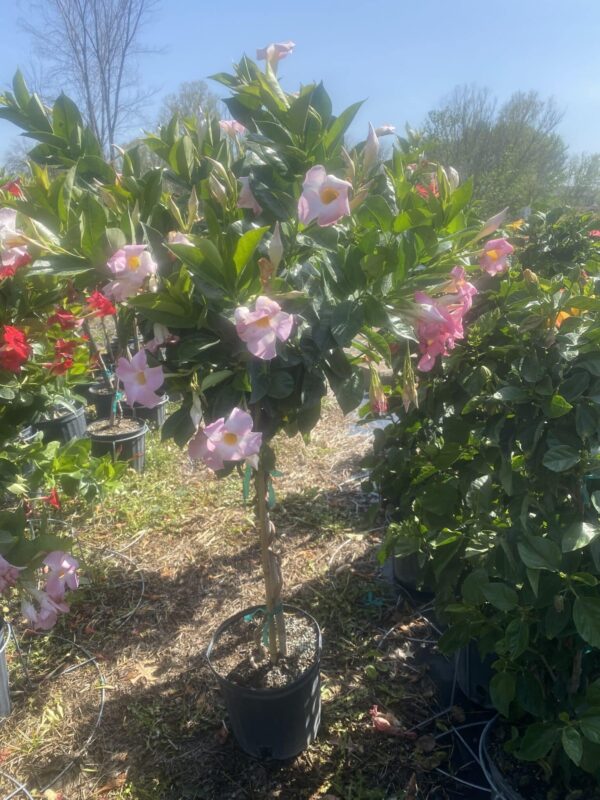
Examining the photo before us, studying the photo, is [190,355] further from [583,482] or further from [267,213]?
[583,482]

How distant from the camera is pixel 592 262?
1.86 metres

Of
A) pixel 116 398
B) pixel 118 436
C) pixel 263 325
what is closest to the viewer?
pixel 263 325

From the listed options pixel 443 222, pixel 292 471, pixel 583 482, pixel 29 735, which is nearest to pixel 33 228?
pixel 443 222

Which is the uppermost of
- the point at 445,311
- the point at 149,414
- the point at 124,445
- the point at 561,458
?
the point at 445,311

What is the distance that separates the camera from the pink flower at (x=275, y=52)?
47.3 inches

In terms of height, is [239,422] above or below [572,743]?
above

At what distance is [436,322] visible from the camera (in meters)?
1.11

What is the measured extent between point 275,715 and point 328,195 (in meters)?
1.59

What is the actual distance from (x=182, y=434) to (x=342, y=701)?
1.48m

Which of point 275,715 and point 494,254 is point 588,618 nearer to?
point 494,254

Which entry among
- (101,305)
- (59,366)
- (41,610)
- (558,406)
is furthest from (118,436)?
(558,406)

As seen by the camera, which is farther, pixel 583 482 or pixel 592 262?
pixel 592 262

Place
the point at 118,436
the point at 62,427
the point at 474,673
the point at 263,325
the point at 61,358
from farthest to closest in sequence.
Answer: the point at 62,427 < the point at 118,436 < the point at 474,673 < the point at 61,358 < the point at 263,325

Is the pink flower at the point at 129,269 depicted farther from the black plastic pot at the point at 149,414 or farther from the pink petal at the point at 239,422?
the black plastic pot at the point at 149,414
